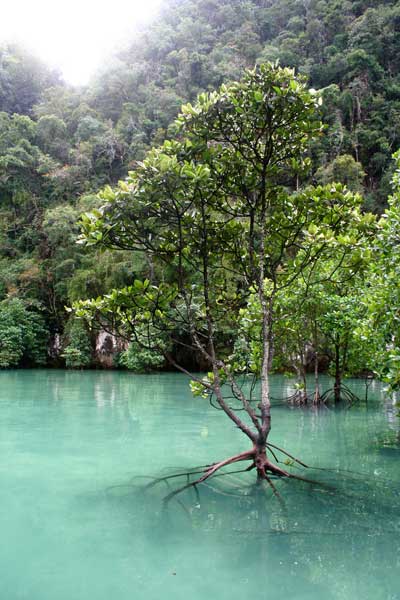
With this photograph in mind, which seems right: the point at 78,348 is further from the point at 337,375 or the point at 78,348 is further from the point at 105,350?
the point at 337,375

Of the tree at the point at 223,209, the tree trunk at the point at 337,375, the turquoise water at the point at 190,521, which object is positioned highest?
the tree at the point at 223,209

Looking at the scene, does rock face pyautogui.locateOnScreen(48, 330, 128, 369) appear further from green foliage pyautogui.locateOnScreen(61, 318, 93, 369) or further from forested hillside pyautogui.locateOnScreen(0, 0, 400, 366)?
forested hillside pyautogui.locateOnScreen(0, 0, 400, 366)

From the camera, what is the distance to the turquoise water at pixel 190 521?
2.98 metres

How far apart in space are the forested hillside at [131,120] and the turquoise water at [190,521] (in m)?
19.2

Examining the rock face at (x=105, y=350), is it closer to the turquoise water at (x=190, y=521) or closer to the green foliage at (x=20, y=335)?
the green foliage at (x=20, y=335)

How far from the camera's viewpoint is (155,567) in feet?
10.4

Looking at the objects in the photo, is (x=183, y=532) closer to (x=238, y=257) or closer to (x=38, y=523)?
(x=38, y=523)

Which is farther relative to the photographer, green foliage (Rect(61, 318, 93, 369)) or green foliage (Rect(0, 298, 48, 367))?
green foliage (Rect(61, 318, 93, 369))

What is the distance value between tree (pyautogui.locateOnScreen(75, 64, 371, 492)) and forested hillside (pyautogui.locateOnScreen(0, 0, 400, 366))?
20.4 metres

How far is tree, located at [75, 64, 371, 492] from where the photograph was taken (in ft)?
14.5

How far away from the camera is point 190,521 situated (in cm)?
396

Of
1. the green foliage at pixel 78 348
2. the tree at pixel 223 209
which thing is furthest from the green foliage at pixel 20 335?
the tree at pixel 223 209

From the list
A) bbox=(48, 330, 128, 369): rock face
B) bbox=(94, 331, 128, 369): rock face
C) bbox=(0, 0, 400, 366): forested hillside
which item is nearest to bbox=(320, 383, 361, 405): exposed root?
bbox=(0, 0, 400, 366): forested hillside

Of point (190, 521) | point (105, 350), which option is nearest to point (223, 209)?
point (190, 521)
